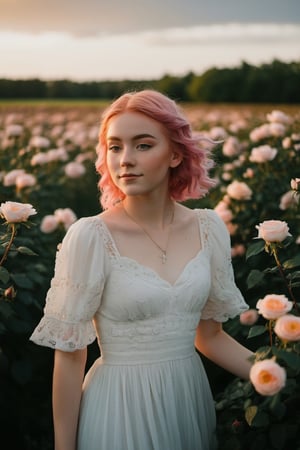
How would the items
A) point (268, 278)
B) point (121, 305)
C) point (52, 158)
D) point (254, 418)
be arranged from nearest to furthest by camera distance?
point (254, 418) < point (121, 305) < point (268, 278) < point (52, 158)

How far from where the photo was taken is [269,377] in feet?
5.49

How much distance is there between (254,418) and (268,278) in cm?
153

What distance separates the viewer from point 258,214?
3.82 metres

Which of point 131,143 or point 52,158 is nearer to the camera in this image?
point 131,143

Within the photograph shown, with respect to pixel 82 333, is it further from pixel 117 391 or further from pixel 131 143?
pixel 131 143

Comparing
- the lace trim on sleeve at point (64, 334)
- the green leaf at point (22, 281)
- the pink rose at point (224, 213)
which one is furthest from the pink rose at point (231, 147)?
the lace trim on sleeve at point (64, 334)

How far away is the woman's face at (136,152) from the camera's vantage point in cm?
197

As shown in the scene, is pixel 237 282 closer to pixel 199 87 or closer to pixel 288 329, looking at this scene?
pixel 288 329

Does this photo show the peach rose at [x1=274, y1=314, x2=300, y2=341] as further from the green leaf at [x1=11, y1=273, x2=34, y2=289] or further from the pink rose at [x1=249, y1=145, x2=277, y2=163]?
the pink rose at [x1=249, y1=145, x2=277, y2=163]

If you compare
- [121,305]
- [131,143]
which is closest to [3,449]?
[121,305]

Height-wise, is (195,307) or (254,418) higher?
(195,307)

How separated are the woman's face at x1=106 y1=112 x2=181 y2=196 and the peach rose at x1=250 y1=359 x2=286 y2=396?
0.62 metres

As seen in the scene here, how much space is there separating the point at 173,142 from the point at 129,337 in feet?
1.93

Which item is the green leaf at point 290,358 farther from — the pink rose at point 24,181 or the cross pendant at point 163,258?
the pink rose at point 24,181
